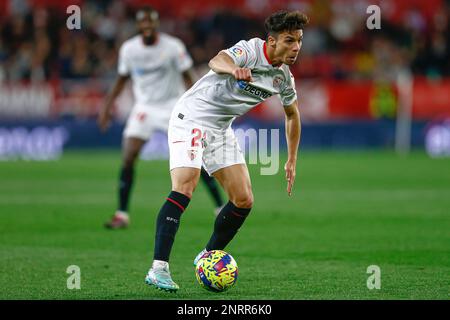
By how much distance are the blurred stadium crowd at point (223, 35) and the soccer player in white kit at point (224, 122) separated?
56.4 feet

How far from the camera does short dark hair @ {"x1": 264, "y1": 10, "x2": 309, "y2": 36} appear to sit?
745 cm

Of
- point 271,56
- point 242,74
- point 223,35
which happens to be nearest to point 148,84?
point 271,56

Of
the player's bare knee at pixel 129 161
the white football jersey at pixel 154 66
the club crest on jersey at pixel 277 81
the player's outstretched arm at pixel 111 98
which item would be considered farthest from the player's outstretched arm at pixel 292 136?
the player's outstretched arm at pixel 111 98

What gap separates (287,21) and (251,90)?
2.16ft

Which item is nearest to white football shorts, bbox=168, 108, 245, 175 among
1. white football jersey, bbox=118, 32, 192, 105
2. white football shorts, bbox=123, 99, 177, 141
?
white football shorts, bbox=123, 99, 177, 141

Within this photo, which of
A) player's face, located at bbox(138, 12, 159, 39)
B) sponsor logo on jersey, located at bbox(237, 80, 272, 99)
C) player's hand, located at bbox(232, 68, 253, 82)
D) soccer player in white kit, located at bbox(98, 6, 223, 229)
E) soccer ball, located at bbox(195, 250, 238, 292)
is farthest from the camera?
soccer player in white kit, located at bbox(98, 6, 223, 229)

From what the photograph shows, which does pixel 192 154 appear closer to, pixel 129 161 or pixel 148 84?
pixel 129 161

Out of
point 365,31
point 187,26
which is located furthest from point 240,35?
point 365,31

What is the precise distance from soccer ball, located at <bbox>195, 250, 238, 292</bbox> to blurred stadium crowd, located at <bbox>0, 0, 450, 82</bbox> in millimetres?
17740

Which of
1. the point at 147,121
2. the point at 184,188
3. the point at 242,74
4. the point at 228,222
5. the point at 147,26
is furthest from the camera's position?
the point at 147,121

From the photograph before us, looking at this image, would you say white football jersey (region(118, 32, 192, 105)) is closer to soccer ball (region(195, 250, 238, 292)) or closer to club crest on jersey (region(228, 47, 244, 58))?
club crest on jersey (region(228, 47, 244, 58))

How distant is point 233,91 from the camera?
7.80 m

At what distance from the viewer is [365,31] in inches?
1077

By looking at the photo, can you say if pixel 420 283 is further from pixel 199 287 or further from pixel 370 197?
pixel 370 197
